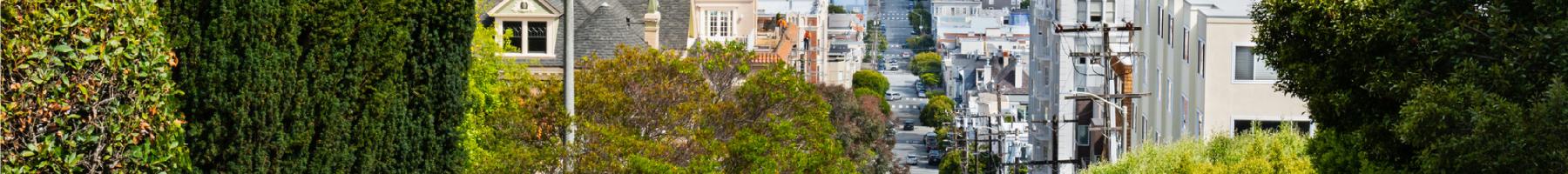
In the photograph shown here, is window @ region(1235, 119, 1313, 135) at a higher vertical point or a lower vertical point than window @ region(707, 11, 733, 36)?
lower

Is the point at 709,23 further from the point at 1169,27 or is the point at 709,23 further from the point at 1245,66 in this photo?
the point at 1245,66

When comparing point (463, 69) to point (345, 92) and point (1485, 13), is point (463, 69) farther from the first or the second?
point (1485, 13)

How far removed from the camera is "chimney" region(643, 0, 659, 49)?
45.1 meters

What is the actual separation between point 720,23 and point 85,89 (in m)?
50.7

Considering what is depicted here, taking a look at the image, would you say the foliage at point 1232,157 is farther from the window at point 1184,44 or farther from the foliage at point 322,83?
the foliage at point 322,83

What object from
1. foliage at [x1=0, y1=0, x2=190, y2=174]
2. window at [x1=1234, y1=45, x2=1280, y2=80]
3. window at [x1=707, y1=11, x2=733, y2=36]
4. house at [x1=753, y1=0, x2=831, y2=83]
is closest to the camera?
foliage at [x1=0, y1=0, x2=190, y2=174]

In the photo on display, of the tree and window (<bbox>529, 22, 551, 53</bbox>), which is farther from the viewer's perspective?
the tree

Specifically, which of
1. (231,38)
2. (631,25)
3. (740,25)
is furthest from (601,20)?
(740,25)

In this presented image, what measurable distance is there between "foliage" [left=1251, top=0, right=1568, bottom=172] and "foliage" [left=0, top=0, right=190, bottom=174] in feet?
24.4

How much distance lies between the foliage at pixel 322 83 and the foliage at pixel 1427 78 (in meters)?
5.99

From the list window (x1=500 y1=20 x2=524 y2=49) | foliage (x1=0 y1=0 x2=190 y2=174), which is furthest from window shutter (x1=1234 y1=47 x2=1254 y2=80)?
foliage (x1=0 y1=0 x2=190 y2=174)

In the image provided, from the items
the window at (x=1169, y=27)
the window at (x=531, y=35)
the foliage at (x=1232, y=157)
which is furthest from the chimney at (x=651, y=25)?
the foliage at (x=1232, y=157)

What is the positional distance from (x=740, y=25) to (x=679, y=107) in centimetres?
4632

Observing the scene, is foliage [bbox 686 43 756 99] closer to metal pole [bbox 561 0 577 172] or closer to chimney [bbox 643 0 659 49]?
metal pole [bbox 561 0 577 172]
